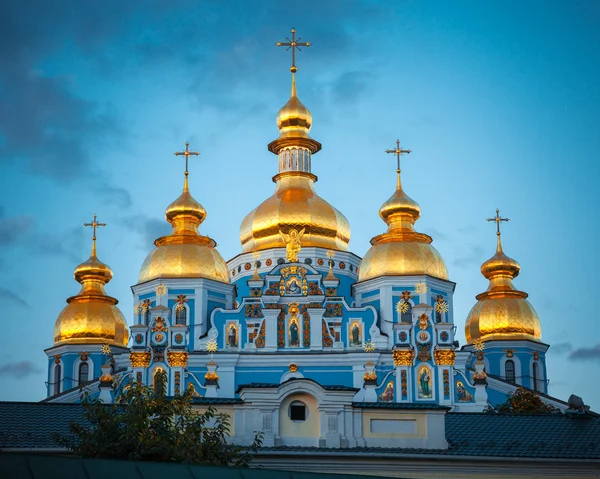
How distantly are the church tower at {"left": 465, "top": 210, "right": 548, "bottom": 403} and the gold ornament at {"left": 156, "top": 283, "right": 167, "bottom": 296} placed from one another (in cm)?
1446

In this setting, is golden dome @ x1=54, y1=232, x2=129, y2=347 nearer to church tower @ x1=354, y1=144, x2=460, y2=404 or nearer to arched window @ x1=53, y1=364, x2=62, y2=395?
arched window @ x1=53, y1=364, x2=62, y2=395

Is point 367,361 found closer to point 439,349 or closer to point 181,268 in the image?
point 439,349

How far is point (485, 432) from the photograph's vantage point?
3120cm

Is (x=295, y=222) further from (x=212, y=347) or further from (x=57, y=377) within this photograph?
(x=57, y=377)

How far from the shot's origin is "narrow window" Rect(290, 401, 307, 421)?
30.6 metres

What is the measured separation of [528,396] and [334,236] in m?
16.4

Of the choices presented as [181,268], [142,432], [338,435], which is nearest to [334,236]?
[181,268]

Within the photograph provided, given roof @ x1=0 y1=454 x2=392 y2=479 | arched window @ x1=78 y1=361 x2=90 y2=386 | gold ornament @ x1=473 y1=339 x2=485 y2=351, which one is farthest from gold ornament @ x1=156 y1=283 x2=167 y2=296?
roof @ x1=0 y1=454 x2=392 y2=479

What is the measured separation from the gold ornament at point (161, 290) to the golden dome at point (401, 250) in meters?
8.76

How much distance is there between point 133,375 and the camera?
56.4 meters

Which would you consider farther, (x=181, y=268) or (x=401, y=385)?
(x=181, y=268)

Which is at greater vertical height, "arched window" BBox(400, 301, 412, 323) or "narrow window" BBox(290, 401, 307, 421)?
"arched window" BBox(400, 301, 412, 323)

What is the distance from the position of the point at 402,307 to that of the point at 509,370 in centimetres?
866

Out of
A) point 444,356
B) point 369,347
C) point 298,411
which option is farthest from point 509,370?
point 298,411
